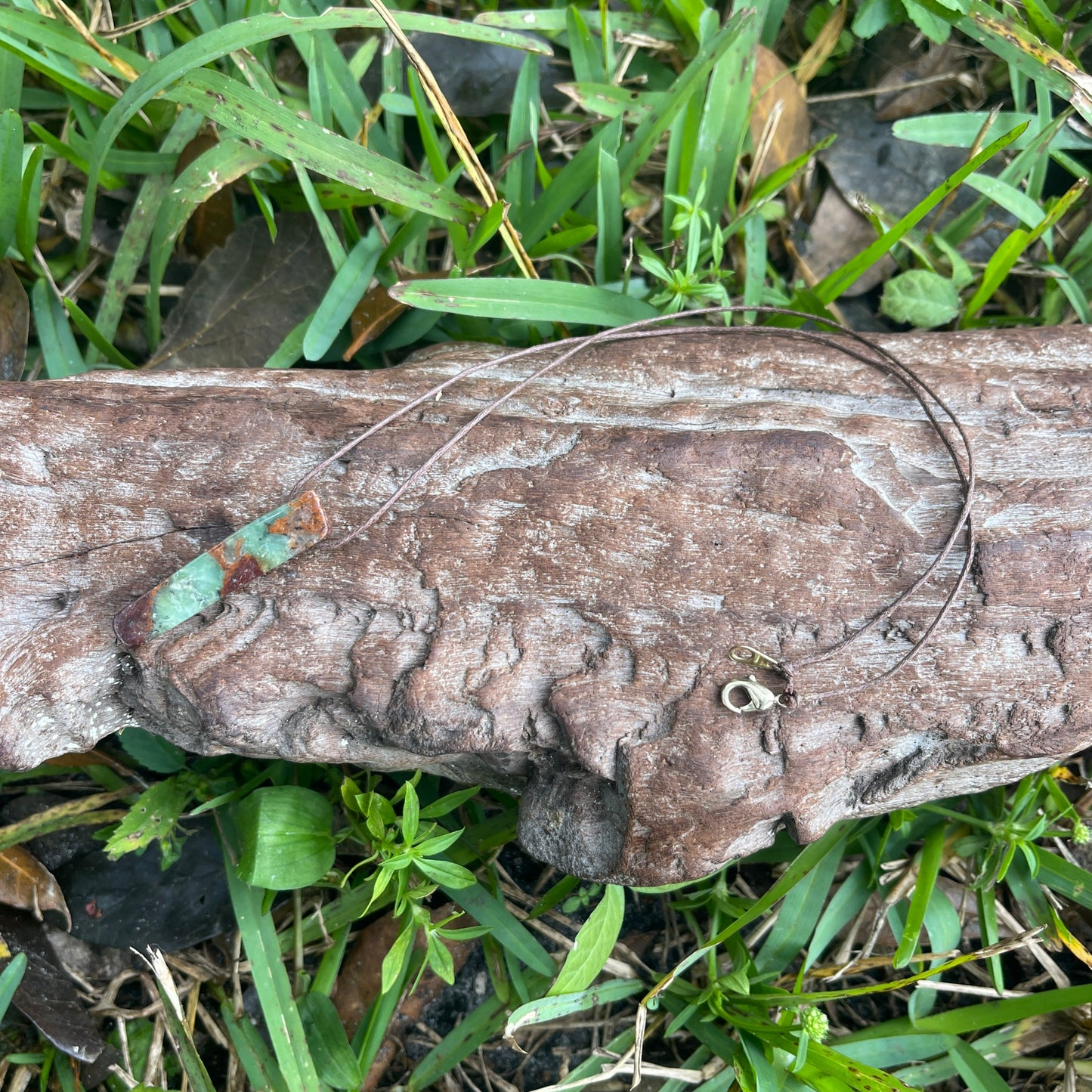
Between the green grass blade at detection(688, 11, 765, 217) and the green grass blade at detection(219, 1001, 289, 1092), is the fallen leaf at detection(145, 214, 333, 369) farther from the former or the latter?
the green grass blade at detection(219, 1001, 289, 1092)

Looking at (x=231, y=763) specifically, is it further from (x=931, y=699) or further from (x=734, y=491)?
(x=931, y=699)

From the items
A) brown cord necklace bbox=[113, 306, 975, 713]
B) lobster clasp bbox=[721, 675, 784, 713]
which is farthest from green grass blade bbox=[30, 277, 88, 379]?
lobster clasp bbox=[721, 675, 784, 713]

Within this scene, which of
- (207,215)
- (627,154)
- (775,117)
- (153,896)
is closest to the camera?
(153,896)

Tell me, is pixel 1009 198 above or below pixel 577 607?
above

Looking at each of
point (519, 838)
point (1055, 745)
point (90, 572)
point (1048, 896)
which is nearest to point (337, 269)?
point (90, 572)

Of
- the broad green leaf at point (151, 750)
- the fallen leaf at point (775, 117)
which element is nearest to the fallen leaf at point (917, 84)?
the fallen leaf at point (775, 117)

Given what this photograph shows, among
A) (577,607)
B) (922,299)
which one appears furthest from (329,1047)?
(922,299)

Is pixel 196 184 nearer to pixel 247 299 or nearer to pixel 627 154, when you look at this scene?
pixel 247 299
